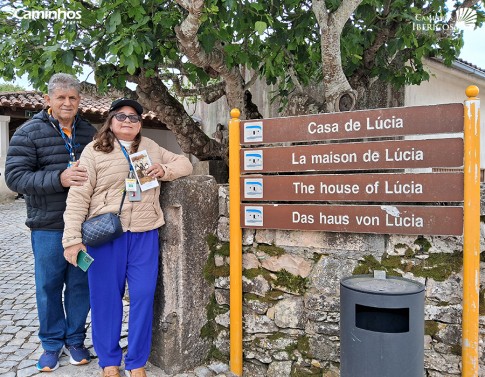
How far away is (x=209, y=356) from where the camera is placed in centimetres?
334

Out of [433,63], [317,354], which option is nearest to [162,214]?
[317,354]

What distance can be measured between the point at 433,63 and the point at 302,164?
6.58 m

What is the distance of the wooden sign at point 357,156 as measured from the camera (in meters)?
2.53

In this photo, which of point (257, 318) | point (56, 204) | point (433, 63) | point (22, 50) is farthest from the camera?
point (433, 63)

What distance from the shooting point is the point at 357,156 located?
107 inches

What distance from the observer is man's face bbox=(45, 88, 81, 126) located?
300cm

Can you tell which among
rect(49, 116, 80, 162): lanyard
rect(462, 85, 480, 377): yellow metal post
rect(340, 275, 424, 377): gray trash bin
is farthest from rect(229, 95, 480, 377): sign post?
rect(49, 116, 80, 162): lanyard

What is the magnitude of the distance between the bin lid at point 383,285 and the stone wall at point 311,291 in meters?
0.38

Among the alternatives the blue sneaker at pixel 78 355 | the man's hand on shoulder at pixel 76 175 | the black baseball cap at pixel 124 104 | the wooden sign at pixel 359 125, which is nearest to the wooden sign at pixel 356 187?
the wooden sign at pixel 359 125

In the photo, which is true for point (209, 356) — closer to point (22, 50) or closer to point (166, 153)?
point (166, 153)

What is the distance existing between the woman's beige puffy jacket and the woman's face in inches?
3.6

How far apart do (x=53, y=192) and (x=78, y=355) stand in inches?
51.1

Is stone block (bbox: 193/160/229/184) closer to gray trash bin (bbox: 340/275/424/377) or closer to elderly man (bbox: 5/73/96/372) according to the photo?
elderly man (bbox: 5/73/96/372)

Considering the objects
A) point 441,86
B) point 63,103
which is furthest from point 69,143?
point 441,86
